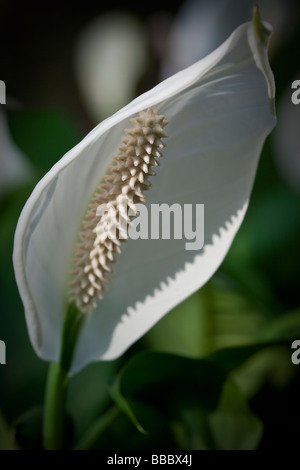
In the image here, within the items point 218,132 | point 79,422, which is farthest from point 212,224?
point 79,422

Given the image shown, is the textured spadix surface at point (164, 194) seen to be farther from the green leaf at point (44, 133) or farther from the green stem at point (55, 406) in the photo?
the green leaf at point (44, 133)

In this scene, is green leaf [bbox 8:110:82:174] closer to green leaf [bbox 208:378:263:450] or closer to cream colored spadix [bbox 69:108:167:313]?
cream colored spadix [bbox 69:108:167:313]

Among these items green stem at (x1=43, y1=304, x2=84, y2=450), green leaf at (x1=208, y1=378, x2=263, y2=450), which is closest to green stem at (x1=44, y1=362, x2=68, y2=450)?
green stem at (x1=43, y1=304, x2=84, y2=450)

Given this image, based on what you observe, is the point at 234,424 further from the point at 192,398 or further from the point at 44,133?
the point at 44,133

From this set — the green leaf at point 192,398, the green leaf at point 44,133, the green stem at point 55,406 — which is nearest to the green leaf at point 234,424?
the green leaf at point 192,398

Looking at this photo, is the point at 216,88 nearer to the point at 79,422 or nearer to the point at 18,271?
the point at 18,271
